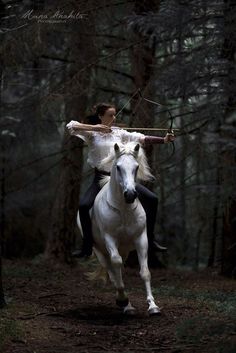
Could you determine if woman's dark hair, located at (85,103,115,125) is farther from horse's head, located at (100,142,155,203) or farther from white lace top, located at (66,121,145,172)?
horse's head, located at (100,142,155,203)

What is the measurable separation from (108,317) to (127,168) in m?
2.11

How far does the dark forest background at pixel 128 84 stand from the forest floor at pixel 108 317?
1.37m

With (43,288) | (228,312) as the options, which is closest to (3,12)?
(43,288)

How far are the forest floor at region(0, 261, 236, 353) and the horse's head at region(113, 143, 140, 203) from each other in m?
1.65

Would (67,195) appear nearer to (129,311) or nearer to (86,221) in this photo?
(86,221)

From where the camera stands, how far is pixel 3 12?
9.38 meters

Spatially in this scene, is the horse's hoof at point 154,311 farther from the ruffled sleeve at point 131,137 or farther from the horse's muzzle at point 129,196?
the ruffled sleeve at point 131,137

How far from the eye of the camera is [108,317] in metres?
8.51

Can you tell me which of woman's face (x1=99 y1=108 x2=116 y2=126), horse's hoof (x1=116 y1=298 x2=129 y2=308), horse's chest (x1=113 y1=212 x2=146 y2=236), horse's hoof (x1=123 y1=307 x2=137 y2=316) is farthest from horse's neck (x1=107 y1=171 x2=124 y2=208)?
horse's hoof (x1=123 y1=307 x2=137 y2=316)

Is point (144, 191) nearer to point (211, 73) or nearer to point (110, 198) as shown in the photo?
point (110, 198)

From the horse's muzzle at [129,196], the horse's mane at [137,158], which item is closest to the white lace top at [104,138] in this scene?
the horse's mane at [137,158]

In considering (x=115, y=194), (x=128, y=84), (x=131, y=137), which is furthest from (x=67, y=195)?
(x=115, y=194)

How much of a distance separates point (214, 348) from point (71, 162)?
1016 cm

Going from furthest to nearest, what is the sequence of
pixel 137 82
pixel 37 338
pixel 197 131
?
pixel 137 82
pixel 197 131
pixel 37 338
